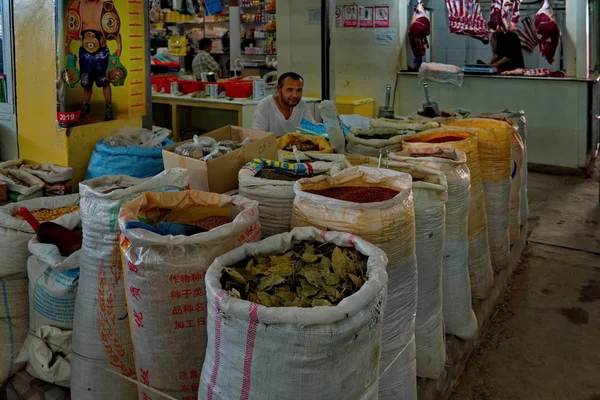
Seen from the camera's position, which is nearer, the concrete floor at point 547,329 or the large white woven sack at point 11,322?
the large white woven sack at point 11,322

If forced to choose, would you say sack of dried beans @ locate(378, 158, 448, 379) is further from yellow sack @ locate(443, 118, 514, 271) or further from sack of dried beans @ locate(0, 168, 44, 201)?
sack of dried beans @ locate(0, 168, 44, 201)

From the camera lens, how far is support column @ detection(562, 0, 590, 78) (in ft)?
22.0

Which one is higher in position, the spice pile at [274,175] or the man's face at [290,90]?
the man's face at [290,90]

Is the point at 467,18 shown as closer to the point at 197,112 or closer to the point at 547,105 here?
the point at 547,105

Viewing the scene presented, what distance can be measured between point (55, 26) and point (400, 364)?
7.22 feet

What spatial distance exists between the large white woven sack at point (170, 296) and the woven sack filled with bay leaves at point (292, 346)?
18cm

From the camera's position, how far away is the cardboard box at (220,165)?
8.00 ft

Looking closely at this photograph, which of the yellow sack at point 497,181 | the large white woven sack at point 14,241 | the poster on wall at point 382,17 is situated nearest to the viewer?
the large white woven sack at point 14,241

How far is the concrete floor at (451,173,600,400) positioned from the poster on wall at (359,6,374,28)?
147 inches

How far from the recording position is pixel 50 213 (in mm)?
2482

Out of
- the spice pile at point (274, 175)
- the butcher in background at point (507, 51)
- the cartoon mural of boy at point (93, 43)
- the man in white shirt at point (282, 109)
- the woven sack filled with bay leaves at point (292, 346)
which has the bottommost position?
the woven sack filled with bay leaves at point (292, 346)

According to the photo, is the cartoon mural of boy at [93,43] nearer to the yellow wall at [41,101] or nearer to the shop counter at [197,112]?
the yellow wall at [41,101]

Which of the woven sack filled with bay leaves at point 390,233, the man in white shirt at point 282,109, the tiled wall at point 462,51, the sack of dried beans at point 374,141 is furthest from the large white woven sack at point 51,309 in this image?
the tiled wall at point 462,51

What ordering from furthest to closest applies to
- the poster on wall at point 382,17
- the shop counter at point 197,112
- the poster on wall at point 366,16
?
the poster on wall at point 366,16 < the poster on wall at point 382,17 < the shop counter at point 197,112
